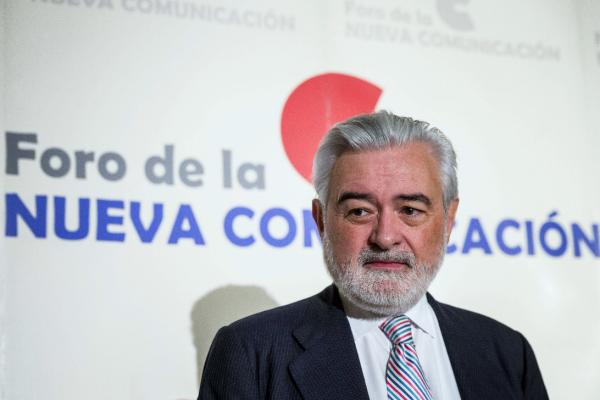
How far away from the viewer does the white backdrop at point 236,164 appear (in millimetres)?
2084

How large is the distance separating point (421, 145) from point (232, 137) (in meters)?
0.84

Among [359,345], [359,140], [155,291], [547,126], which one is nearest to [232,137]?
[155,291]

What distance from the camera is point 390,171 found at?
1638 millimetres

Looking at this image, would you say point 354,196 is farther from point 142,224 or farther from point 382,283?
point 142,224

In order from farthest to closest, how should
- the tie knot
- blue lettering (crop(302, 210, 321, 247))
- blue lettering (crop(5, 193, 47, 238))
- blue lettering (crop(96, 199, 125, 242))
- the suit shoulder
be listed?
blue lettering (crop(302, 210, 321, 247)), blue lettering (crop(96, 199, 125, 242)), blue lettering (crop(5, 193, 47, 238)), the suit shoulder, the tie knot

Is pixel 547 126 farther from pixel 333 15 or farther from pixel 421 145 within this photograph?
pixel 421 145

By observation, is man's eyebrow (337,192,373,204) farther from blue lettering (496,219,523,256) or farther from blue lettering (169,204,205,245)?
blue lettering (496,219,523,256)

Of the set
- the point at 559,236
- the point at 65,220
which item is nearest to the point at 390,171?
the point at 65,220

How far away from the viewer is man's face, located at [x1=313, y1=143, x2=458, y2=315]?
160 cm

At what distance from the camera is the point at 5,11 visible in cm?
214

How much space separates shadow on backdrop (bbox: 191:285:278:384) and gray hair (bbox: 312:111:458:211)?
663 mm

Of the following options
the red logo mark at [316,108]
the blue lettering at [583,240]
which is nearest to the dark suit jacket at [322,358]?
the red logo mark at [316,108]

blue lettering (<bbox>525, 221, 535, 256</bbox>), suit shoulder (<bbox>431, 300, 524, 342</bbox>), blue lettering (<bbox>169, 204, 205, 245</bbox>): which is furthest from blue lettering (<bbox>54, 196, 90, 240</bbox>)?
blue lettering (<bbox>525, 221, 535, 256</bbox>)

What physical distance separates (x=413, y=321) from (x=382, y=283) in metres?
0.15
